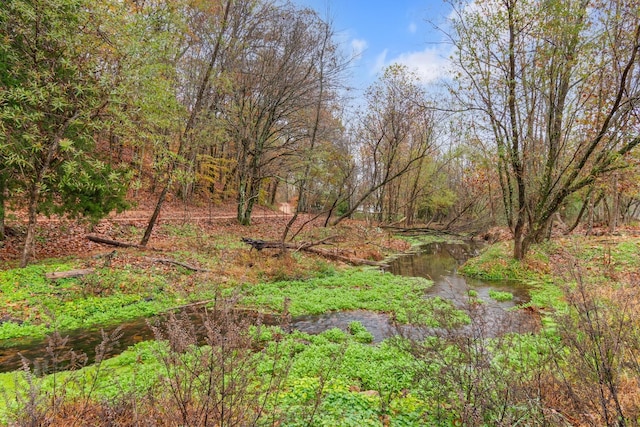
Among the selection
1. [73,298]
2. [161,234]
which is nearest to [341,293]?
[73,298]

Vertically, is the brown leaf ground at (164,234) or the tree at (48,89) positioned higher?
the tree at (48,89)

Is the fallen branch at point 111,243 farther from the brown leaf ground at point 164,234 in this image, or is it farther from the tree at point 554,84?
the tree at point 554,84

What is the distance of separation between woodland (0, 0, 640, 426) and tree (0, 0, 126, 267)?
56 mm

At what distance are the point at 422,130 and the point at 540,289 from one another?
51.2 ft

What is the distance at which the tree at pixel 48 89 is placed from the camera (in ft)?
26.3

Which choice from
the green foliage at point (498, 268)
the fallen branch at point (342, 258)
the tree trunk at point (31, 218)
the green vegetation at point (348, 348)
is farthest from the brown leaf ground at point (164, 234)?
the green foliage at point (498, 268)

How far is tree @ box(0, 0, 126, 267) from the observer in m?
8.02

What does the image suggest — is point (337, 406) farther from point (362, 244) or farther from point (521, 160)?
point (362, 244)

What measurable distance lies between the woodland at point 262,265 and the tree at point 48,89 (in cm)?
6

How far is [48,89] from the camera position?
27.2 ft

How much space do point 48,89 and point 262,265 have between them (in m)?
8.03

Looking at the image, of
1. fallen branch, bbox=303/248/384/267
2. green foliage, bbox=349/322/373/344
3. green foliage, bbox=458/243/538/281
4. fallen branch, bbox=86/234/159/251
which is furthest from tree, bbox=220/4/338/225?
green foliage, bbox=349/322/373/344

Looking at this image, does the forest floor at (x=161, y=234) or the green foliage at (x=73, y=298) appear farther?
the forest floor at (x=161, y=234)

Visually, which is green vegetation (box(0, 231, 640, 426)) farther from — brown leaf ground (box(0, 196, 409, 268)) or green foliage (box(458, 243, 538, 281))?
brown leaf ground (box(0, 196, 409, 268))
